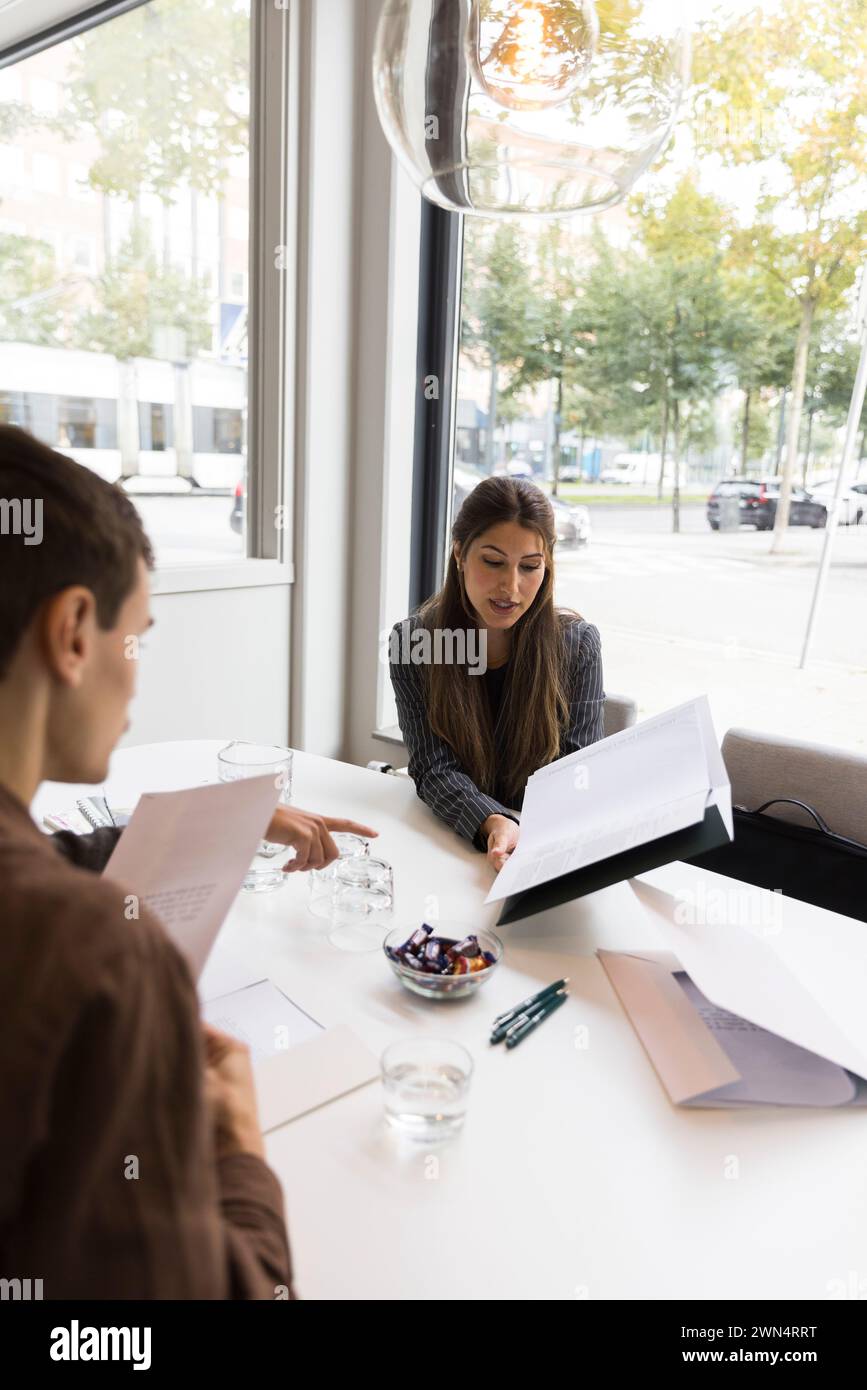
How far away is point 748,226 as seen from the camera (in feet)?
8.17

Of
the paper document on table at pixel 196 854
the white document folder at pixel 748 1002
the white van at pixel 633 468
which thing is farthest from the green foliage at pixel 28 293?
the white document folder at pixel 748 1002

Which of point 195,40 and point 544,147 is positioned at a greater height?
point 195,40

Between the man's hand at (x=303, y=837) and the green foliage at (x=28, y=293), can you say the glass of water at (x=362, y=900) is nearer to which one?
the man's hand at (x=303, y=837)

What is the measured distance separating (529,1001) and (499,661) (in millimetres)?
1042

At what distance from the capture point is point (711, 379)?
2682 millimetres

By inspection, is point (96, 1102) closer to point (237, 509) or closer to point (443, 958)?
point (443, 958)

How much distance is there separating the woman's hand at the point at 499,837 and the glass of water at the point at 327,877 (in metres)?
0.19

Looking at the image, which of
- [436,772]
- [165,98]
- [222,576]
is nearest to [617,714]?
[436,772]

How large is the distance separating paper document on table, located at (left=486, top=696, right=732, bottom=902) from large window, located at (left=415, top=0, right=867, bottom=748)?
136cm

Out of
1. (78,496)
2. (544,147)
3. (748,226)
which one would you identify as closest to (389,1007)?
(78,496)

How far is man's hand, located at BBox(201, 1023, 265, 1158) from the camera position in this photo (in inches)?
27.3
